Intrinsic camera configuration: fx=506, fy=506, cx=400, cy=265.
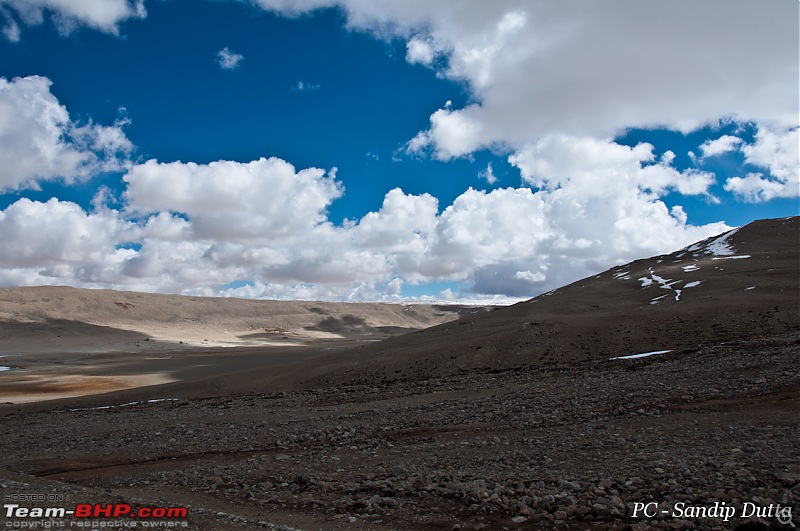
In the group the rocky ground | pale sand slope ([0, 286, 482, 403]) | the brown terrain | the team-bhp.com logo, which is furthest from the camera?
pale sand slope ([0, 286, 482, 403])

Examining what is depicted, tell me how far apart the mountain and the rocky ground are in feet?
21.7

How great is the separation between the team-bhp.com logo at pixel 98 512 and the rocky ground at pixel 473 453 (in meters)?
0.44

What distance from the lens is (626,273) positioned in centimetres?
7538

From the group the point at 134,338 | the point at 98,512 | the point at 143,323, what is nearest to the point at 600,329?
the point at 98,512

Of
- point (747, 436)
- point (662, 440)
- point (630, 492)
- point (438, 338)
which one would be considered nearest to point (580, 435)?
point (662, 440)

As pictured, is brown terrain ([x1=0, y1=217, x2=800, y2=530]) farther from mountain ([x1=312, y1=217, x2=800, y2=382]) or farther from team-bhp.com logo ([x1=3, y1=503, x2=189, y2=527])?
team-bhp.com logo ([x1=3, y1=503, x2=189, y2=527])

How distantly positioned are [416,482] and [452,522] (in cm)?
188

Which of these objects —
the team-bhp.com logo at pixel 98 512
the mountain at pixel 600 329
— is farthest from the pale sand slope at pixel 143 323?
the team-bhp.com logo at pixel 98 512

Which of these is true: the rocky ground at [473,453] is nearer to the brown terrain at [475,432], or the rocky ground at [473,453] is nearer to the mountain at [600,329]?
the brown terrain at [475,432]

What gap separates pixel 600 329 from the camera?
34.3 m

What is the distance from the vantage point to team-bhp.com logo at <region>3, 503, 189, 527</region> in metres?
7.21

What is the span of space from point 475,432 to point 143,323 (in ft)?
492

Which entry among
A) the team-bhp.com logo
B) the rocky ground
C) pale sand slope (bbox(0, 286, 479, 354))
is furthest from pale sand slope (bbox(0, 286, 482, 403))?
the team-bhp.com logo

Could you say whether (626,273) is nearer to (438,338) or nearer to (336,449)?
(438,338)
